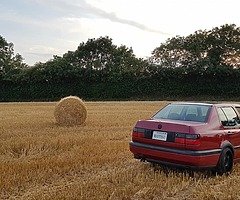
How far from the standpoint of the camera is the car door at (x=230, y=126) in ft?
24.9

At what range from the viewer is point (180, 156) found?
22.2ft

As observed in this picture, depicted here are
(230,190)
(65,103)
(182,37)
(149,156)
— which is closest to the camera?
(230,190)

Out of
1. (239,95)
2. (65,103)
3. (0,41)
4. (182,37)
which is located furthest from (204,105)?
(0,41)

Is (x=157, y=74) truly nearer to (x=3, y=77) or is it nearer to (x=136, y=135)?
(x=3, y=77)

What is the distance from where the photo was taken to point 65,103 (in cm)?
1592

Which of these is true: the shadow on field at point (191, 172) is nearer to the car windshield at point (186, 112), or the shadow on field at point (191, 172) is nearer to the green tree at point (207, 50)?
the car windshield at point (186, 112)

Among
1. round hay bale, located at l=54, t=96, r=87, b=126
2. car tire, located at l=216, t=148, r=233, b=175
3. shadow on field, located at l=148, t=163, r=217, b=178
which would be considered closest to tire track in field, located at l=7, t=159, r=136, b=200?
shadow on field, located at l=148, t=163, r=217, b=178

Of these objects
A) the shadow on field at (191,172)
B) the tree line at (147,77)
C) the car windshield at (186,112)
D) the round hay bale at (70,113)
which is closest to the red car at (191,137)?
the car windshield at (186,112)

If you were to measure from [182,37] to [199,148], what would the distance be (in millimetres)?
48336

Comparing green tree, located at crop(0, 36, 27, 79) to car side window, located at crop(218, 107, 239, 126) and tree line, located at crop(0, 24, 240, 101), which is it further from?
car side window, located at crop(218, 107, 239, 126)

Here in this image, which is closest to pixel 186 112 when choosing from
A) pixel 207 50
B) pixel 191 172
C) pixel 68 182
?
pixel 191 172

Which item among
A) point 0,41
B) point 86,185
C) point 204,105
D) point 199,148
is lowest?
point 86,185

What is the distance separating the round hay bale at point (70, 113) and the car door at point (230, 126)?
856 cm

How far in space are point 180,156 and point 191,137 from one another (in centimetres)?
40
